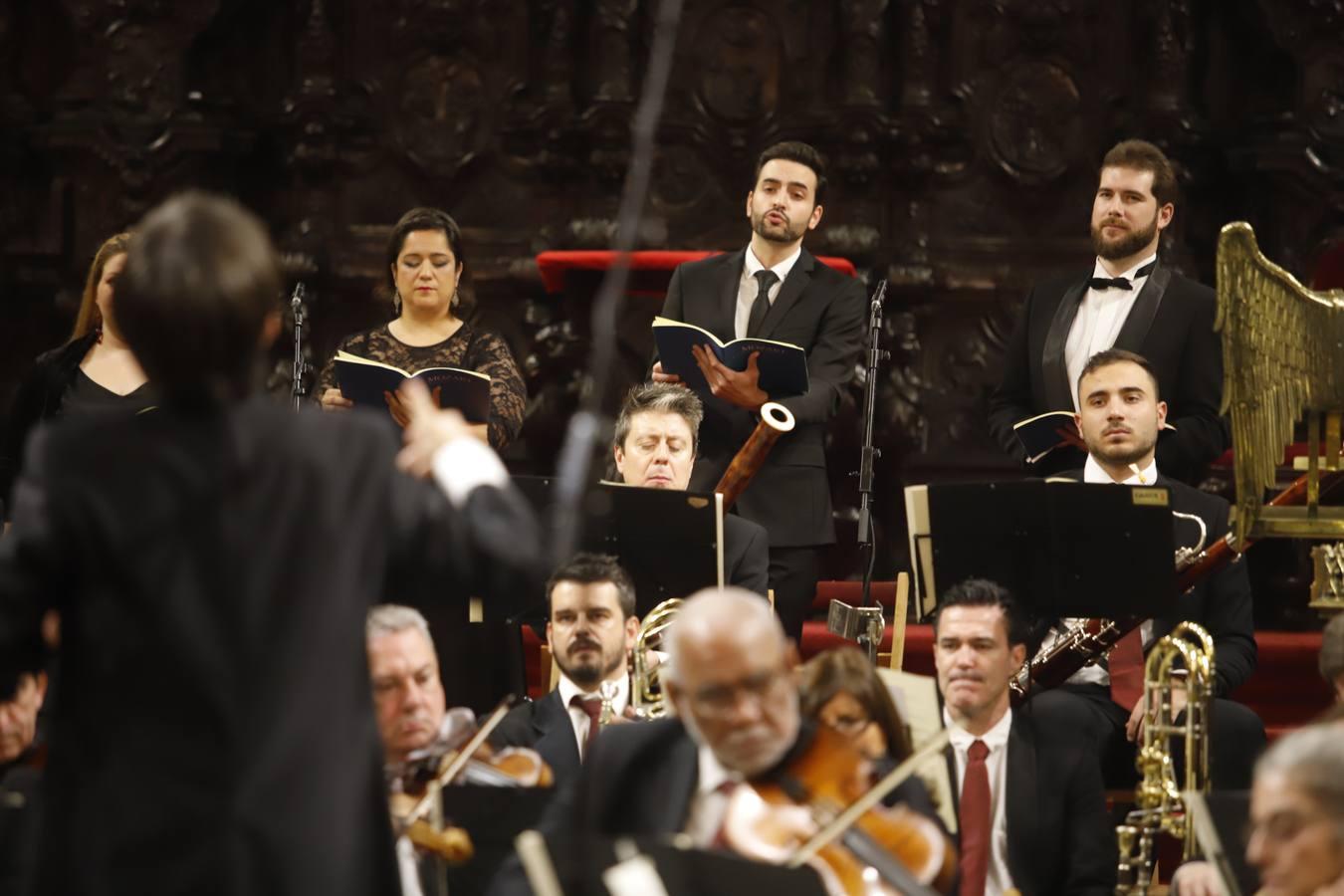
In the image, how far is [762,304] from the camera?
5.32m

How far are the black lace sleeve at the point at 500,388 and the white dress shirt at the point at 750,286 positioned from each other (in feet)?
2.15

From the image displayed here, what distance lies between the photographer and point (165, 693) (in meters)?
2.03

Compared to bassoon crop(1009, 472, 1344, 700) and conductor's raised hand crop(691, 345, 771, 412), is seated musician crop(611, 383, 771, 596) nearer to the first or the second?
conductor's raised hand crop(691, 345, 771, 412)

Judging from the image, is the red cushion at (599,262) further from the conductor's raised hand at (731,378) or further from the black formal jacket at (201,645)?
the black formal jacket at (201,645)

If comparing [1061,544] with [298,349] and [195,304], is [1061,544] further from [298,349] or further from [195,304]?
[195,304]

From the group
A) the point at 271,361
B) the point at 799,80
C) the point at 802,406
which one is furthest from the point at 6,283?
the point at 802,406

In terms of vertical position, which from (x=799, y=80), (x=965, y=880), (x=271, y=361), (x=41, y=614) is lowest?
(x=965, y=880)

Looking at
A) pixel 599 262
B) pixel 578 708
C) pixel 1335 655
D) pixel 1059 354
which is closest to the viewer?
pixel 1335 655

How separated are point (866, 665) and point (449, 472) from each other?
1326 mm

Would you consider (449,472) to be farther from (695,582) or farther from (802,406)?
(802,406)

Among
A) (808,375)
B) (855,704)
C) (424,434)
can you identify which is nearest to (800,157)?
(808,375)

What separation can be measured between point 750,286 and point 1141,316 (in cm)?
108

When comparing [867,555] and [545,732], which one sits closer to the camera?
[545,732]

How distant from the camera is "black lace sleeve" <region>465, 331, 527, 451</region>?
5.05m
